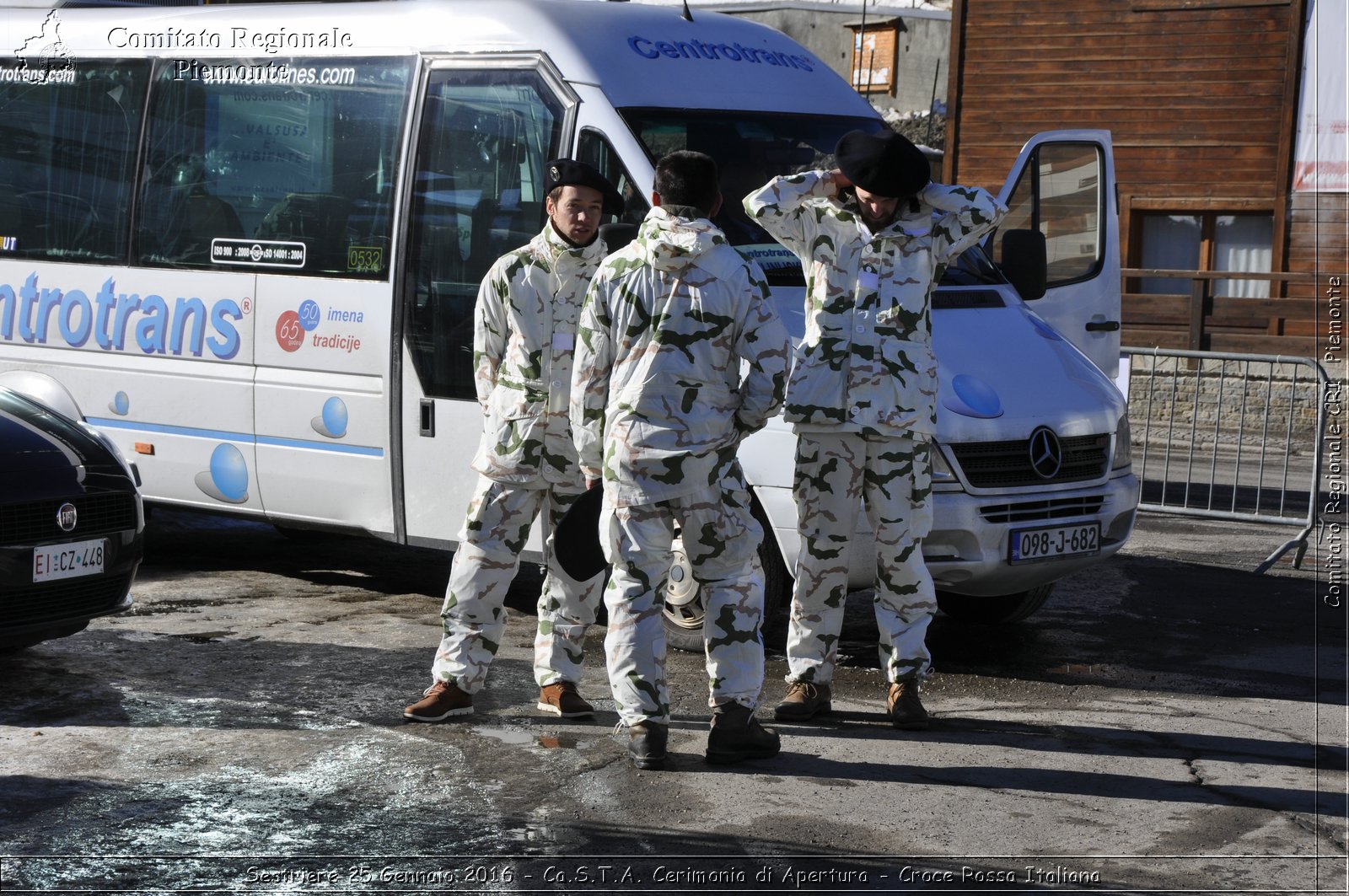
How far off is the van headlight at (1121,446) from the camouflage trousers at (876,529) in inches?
56.5

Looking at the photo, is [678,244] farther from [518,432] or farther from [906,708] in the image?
[906,708]

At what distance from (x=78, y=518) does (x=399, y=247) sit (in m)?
2.04

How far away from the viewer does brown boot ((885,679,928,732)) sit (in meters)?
5.88

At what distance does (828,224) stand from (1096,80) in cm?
1556

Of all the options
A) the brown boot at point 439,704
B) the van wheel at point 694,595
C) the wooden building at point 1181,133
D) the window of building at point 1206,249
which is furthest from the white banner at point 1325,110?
→ the brown boot at point 439,704

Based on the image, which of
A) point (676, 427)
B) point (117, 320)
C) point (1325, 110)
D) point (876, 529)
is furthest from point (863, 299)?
point (1325, 110)

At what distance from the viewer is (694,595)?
22.6ft

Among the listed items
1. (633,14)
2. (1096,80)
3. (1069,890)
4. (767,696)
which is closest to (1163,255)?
(1096,80)

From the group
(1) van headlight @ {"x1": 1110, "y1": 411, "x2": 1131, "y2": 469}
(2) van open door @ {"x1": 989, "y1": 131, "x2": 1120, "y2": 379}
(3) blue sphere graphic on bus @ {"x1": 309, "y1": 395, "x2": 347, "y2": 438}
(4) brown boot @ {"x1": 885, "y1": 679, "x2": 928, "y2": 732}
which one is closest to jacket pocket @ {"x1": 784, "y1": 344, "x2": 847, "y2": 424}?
(4) brown boot @ {"x1": 885, "y1": 679, "x2": 928, "y2": 732}

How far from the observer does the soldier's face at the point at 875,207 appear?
5879mm

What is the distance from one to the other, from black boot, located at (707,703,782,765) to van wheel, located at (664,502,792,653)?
4.33ft

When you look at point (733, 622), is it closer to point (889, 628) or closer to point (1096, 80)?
point (889, 628)

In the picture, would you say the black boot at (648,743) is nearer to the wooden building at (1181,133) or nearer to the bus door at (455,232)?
the bus door at (455,232)

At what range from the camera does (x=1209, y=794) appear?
17.3 feet
